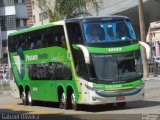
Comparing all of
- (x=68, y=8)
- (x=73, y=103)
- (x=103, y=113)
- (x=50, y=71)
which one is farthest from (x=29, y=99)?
(x=68, y=8)

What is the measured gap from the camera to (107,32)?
2306cm

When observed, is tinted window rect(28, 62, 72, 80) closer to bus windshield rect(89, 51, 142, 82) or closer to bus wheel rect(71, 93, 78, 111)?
bus wheel rect(71, 93, 78, 111)

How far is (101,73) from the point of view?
878 inches

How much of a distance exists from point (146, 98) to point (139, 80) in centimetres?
571

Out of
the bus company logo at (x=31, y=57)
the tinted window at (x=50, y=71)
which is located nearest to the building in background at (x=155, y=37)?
the bus company logo at (x=31, y=57)

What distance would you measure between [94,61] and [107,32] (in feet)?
4.58

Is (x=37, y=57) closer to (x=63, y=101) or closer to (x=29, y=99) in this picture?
(x=63, y=101)

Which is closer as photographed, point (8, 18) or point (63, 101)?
point (63, 101)

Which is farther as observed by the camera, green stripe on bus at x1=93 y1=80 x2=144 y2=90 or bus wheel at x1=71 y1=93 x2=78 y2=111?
bus wheel at x1=71 y1=93 x2=78 y2=111

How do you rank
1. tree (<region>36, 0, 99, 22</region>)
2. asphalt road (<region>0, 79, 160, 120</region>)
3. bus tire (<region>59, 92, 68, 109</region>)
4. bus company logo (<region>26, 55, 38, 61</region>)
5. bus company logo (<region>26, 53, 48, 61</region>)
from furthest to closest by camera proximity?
tree (<region>36, 0, 99, 22</region>), bus company logo (<region>26, 55, 38, 61</region>), bus company logo (<region>26, 53, 48, 61</region>), bus tire (<region>59, 92, 68, 109</region>), asphalt road (<region>0, 79, 160, 120</region>)

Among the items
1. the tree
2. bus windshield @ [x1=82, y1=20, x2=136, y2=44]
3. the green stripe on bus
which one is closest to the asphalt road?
the green stripe on bus

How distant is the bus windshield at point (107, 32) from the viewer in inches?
896

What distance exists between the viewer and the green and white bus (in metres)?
22.3

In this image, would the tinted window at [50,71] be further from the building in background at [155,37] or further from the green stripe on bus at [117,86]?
the building in background at [155,37]
